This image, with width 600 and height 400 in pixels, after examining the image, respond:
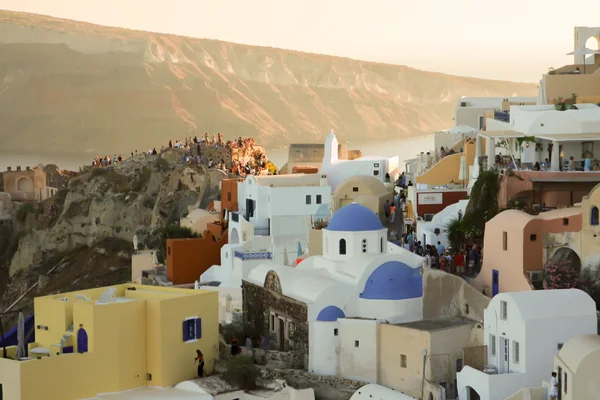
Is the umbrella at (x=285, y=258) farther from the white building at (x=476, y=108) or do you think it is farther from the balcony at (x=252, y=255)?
the white building at (x=476, y=108)

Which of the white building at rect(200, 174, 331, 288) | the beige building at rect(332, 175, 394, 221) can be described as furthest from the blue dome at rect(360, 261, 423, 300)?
the beige building at rect(332, 175, 394, 221)

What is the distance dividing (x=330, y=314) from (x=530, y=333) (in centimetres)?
625

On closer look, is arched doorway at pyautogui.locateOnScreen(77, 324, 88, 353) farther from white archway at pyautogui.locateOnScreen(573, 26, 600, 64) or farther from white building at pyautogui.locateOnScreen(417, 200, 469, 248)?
white archway at pyautogui.locateOnScreen(573, 26, 600, 64)

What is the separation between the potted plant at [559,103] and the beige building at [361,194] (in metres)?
7.18

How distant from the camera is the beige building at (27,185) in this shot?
77.8 m

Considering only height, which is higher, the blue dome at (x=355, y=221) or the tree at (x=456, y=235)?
the blue dome at (x=355, y=221)

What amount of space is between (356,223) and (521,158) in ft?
23.9

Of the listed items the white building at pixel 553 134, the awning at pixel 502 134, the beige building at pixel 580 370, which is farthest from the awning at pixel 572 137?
the beige building at pixel 580 370

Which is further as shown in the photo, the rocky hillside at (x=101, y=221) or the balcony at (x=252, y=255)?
the rocky hillside at (x=101, y=221)

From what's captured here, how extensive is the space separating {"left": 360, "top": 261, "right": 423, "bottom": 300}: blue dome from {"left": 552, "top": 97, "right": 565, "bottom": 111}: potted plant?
944cm

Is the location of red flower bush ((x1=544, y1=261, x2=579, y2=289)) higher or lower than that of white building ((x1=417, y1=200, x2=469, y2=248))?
lower

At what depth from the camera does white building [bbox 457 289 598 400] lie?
3334cm

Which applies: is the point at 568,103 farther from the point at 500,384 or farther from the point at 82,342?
the point at 82,342

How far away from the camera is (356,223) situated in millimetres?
39625
